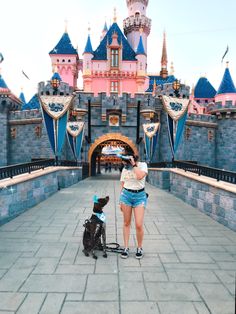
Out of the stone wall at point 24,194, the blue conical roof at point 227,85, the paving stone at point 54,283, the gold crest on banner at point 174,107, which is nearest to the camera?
the paving stone at point 54,283

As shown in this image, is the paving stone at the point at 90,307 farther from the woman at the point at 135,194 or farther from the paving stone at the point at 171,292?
the woman at the point at 135,194

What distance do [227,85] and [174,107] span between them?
49.5 feet

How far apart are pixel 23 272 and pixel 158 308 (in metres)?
1.89

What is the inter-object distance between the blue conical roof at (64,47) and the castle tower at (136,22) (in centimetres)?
906

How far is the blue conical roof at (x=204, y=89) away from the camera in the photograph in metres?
37.4

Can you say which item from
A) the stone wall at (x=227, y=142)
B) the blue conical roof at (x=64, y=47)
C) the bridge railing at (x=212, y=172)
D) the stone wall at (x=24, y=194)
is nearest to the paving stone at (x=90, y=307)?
the stone wall at (x=24, y=194)

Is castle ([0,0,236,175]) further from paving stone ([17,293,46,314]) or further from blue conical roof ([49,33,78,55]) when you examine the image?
paving stone ([17,293,46,314])

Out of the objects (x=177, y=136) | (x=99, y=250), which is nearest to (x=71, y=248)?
(x=99, y=250)

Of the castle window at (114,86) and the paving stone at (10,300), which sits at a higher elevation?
the castle window at (114,86)

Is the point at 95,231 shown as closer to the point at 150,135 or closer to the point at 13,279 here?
the point at 13,279

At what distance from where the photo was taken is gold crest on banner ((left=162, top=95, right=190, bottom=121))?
32.2 ft

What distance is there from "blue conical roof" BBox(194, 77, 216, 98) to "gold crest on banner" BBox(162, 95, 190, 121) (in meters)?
30.2

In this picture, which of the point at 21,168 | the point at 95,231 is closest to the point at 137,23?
the point at 21,168

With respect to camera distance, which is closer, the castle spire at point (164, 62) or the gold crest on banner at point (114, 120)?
the gold crest on banner at point (114, 120)
